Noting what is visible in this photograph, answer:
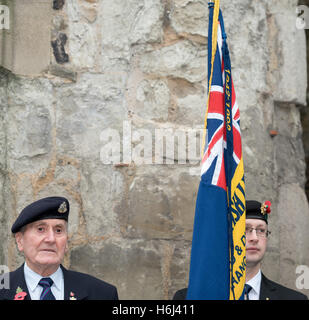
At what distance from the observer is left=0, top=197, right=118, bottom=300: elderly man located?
2461 millimetres

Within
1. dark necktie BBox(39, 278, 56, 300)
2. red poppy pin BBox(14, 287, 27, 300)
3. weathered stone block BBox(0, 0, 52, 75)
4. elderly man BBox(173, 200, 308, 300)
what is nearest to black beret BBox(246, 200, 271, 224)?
elderly man BBox(173, 200, 308, 300)

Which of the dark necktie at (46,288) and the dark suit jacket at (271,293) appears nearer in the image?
the dark necktie at (46,288)

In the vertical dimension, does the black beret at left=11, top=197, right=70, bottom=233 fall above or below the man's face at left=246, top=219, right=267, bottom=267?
above

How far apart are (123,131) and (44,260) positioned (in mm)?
851

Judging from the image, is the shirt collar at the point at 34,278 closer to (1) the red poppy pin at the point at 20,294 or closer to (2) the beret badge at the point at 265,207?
(1) the red poppy pin at the point at 20,294

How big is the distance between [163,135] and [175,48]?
46cm

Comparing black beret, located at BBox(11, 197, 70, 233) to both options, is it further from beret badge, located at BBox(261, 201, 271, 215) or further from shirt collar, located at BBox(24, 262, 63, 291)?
beret badge, located at BBox(261, 201, 271, 215)

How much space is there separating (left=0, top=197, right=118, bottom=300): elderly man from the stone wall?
15.8 inches

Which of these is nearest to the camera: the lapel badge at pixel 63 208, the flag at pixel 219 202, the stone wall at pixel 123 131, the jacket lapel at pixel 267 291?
the flag at pixel 219 202

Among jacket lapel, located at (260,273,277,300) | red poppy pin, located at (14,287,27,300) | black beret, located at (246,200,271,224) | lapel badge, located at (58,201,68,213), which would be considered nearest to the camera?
red poppy pin, located at (14,287,27,300)

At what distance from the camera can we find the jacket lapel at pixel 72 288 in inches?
98.7

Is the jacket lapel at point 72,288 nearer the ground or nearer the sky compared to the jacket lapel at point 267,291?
nearer the sky

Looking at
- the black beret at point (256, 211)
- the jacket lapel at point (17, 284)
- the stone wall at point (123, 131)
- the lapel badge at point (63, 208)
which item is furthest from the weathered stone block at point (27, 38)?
the black beret at point (256, 211)

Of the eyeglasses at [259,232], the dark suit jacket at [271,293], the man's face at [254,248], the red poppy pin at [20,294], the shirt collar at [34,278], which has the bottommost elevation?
the dark suit jacket at [271,293]
